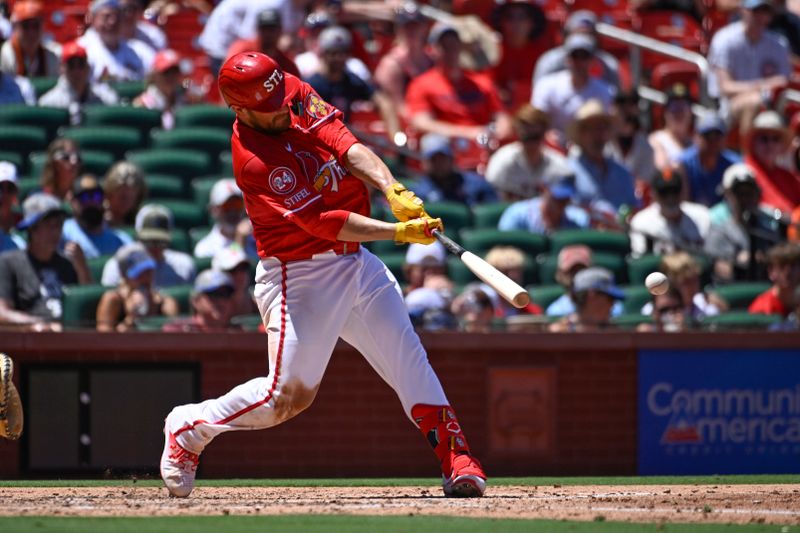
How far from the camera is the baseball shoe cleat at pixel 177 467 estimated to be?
6.56m

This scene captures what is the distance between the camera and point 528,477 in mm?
8430

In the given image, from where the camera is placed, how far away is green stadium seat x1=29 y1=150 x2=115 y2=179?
1072 centimetres

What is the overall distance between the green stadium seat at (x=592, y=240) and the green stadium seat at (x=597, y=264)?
0.19 feet

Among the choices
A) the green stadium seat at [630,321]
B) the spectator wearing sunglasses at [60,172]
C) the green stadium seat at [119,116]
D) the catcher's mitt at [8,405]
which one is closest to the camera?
the catcher's mitt at [8,405]

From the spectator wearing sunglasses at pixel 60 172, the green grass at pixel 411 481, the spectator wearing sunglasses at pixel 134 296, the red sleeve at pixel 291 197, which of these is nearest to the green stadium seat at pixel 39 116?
the spectator wearing sunglasses at pixel 60 172

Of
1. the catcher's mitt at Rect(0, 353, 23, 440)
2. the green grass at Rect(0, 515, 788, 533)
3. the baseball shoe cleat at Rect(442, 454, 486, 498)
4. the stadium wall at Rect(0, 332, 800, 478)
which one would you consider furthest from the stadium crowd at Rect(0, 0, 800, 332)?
the green grass at Rect(0, 515, 788, 533)

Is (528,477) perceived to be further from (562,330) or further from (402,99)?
(402,99)

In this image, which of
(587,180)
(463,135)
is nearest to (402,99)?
(463,135)

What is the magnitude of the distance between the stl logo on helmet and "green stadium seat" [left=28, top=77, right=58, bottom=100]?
5.84m

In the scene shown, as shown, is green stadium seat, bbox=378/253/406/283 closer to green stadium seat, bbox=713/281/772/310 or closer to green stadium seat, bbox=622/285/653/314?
green stadium seat, bbox=622/285/653/314

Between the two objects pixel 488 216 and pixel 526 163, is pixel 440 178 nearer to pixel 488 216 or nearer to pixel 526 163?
pixel 488 216

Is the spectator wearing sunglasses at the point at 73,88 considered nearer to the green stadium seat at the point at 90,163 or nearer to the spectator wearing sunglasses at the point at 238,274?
the green stadium seat at the point at 90,163

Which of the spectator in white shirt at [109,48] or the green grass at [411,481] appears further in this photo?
the spectator in white shirt at [109,48]

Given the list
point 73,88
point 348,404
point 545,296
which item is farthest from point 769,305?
point 73,88
